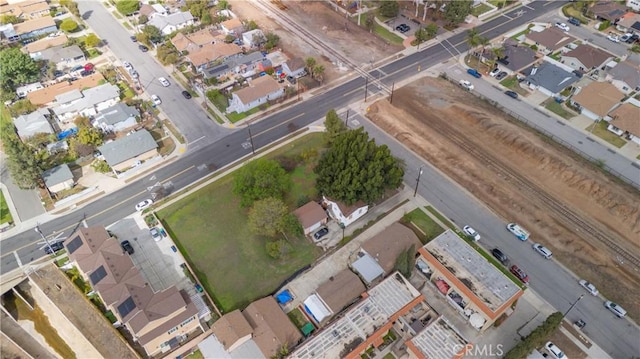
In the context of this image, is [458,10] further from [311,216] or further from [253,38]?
[311,216]

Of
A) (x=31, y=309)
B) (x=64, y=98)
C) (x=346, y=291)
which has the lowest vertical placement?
(x=31, y=309)

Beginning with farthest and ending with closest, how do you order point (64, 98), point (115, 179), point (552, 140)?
point (64, 98) < point (552, 140) < point (115, 179)

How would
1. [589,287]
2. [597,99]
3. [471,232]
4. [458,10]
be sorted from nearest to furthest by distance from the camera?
1. [589,287]
2. [471,232]
3. [597,99]
4. [458,10]

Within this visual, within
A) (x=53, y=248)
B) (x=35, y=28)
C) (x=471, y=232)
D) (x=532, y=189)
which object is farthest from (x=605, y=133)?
(x=35, y=28)

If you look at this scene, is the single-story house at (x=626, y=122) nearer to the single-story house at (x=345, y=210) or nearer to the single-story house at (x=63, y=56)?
the single-story house at (x=345, y=210)

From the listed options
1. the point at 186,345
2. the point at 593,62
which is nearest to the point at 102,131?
the point at 186,345

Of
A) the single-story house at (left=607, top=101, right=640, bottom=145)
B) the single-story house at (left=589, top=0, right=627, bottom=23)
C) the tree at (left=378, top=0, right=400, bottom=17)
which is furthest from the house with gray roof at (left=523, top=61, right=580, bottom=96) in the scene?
the tree at (left=378, top=0, right=400, bottom=17)

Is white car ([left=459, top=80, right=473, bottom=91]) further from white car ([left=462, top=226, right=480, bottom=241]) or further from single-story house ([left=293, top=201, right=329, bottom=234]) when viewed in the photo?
single-story house ([left=293, top=201, right=329, bottom=234])

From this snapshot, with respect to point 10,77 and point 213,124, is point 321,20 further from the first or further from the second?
point 10,77
